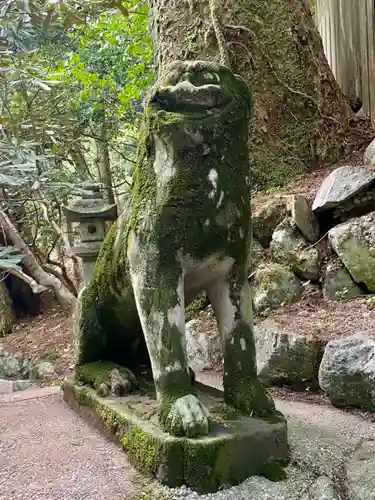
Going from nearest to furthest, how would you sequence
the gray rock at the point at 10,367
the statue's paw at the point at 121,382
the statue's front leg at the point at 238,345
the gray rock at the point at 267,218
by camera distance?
the statue's front leg at the point at 238,345 → the statue's paw at the point at 121,382 → the gray rock at the point at 267,218 → the gray rock at the point at 10,367

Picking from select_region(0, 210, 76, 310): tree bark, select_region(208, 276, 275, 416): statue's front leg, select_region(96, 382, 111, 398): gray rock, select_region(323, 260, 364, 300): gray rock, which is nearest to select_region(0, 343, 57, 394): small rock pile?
select_region(0, 210, 76, 310): tree bark

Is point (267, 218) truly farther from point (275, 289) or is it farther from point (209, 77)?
point (209, 77)

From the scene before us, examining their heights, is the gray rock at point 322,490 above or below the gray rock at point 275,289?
below

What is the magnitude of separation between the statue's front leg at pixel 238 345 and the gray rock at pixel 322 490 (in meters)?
0.27

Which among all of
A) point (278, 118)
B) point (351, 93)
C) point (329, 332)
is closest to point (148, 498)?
point (329, 332)

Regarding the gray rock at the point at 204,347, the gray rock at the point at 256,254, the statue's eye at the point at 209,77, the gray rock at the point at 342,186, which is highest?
the statue's eye at the point at 209,77

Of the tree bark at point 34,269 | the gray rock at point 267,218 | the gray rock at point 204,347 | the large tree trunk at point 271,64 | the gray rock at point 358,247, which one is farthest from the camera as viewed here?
the tree bark at point 34,269

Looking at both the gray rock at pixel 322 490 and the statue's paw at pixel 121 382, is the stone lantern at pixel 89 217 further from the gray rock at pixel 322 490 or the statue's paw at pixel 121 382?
the gray rock at pixel 322 490

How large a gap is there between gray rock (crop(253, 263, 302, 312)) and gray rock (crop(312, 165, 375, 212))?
0.50m

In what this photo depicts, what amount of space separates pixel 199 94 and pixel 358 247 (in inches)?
75.3

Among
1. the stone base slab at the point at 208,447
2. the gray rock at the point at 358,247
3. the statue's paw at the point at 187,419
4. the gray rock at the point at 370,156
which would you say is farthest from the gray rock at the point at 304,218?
the statue's paw at the point at 187,419

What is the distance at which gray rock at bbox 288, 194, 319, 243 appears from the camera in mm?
3674

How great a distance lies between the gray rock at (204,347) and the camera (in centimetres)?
341

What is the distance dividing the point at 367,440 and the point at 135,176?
4.36 feet
